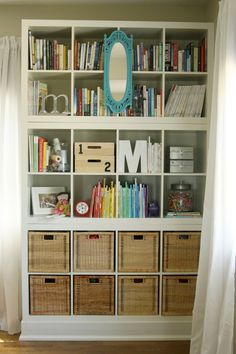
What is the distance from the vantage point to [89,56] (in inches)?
122

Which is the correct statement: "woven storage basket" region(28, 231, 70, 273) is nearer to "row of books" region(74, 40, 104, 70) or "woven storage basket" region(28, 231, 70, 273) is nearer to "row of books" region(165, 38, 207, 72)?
"row of books" region(74, 40, 104, 70)

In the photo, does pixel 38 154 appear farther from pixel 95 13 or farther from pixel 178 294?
pixel 178 294

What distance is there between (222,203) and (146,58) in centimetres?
134

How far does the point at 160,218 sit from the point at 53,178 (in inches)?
39.8

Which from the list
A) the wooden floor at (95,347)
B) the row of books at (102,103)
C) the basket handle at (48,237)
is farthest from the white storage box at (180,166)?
the wooden floor at (95,347)

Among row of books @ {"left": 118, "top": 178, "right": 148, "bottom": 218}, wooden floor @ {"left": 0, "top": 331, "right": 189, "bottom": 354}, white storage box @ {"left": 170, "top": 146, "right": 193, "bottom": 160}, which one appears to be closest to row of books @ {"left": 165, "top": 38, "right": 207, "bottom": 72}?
white storage box @ {"left": 170, "top": 146, "right": 193, "bottom": 160}

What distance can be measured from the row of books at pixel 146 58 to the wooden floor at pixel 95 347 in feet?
7.09

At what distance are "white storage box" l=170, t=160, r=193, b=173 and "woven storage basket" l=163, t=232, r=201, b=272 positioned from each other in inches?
19.8

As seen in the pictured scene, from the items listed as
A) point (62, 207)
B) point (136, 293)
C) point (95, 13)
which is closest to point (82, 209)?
point (62, 207)

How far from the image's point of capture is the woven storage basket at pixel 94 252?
3.13m

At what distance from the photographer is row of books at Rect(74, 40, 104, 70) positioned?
3102mm

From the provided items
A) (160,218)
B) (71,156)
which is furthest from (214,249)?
(71,156)

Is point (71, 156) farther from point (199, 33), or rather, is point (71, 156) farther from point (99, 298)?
point (199, 33)

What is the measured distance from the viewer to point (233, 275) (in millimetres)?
2355
